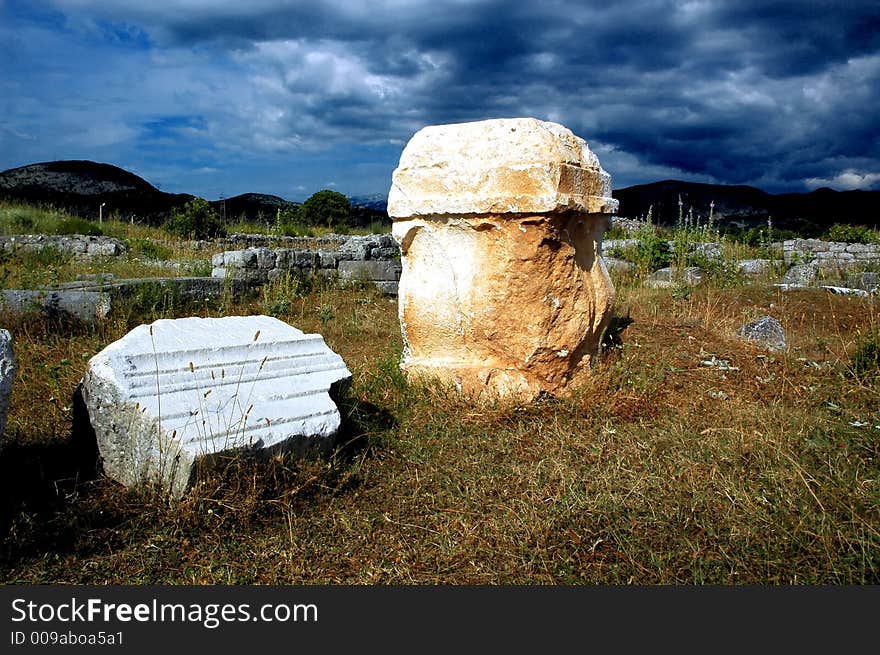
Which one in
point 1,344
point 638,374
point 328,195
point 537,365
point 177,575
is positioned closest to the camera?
point 177,575

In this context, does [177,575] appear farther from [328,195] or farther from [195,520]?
[328,195]

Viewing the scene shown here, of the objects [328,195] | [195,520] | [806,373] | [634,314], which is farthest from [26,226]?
[806,373]

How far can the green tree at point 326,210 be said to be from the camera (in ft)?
59.9

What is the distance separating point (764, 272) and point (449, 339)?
7.51 m

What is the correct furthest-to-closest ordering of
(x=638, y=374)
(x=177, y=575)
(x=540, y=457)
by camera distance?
(x=638, y=374), (x=540, y=457), (x=177, y=575)

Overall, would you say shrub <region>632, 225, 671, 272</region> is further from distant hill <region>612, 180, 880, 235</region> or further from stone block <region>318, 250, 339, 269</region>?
distant hill <region>612, 180, 880, 235</region>

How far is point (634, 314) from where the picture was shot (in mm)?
6578

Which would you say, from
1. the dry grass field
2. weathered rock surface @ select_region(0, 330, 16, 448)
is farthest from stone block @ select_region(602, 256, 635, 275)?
weathered rock surface @ select_region(0, 330, 16, 448)

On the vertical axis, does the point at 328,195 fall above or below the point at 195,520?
above

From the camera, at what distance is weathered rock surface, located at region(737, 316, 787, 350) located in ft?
18.6

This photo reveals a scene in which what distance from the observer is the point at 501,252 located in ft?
Answer: 13.9

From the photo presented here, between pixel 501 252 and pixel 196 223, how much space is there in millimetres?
11230

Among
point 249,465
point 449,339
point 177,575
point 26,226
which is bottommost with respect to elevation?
point 177,575

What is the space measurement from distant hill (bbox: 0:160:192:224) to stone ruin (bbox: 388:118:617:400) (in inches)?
718
